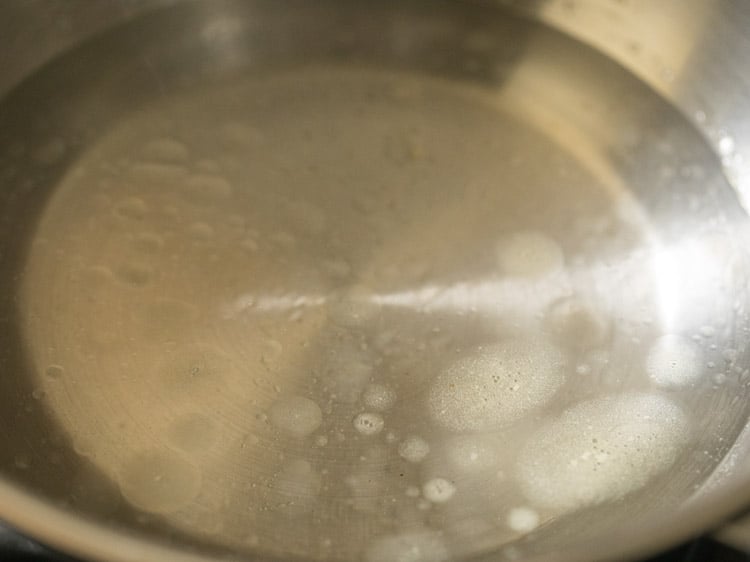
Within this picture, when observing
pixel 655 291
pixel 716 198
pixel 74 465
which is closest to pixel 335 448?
pixel 74 465

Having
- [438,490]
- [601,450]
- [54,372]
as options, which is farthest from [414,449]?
[54,372]

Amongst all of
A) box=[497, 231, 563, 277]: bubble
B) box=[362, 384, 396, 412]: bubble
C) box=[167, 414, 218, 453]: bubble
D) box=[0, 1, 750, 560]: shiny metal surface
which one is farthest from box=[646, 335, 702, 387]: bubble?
box=[167, 414, 218, 453]: bubble

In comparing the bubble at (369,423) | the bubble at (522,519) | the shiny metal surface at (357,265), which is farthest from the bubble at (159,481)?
the bubble at (522,519)

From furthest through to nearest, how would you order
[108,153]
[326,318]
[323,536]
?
[108,153] → [326,318] → [323,536]

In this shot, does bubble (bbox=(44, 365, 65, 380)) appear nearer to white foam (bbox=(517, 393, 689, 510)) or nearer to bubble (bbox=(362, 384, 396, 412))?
bubble (bbox=(362, 384, 396, 412))

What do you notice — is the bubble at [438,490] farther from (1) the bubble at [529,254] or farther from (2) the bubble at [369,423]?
(1) the bubble at [529,254]

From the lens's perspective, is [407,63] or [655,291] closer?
[655,291]

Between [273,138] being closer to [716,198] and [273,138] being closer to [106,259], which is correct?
[106,259]

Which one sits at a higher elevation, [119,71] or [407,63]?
[407,63]
